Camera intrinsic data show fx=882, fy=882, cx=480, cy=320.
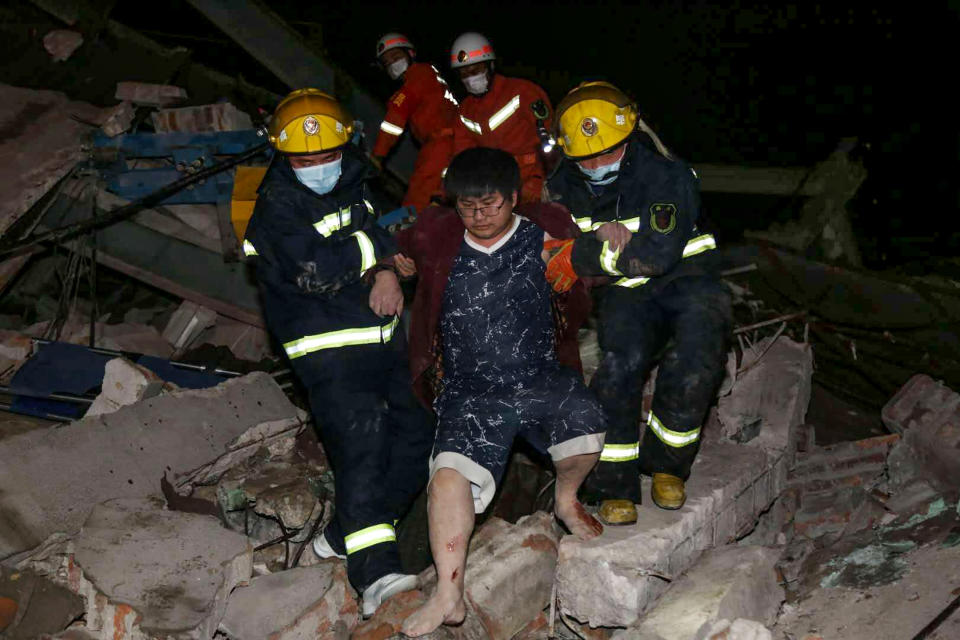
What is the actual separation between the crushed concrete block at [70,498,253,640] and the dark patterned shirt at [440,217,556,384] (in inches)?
52.6

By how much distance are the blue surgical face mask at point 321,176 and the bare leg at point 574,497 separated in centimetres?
166

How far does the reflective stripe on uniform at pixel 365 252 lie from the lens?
3.94m

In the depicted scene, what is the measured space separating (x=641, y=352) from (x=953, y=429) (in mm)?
2279

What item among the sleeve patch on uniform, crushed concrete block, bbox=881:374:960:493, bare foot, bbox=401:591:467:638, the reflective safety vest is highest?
the sleeve patch on uniform

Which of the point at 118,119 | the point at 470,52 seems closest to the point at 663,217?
the point at 470,52

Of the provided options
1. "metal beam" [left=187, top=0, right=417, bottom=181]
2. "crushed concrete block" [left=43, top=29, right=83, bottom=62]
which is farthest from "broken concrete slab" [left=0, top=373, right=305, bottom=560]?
"crushed concrete block" [left=43, top=29, right=83, bottom=62]

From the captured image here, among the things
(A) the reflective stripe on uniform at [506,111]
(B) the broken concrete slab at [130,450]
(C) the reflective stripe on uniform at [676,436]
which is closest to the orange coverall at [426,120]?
(A) the reflective stripe on uniform at [506,111]

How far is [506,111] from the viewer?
6.29 m

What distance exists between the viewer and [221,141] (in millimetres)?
6656

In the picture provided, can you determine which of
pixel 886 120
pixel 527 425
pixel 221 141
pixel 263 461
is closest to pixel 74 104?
pixel 221 141

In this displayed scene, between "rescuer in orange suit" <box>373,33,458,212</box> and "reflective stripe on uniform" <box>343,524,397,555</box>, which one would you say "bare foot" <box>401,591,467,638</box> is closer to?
"reflective stripe on uniform" <box>343,524,397,555</box>

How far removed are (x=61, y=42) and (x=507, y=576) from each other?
613cm

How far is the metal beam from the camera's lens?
750cm

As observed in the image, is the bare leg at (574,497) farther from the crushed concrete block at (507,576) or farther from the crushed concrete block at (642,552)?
the crushed concrete block at (507,576)
